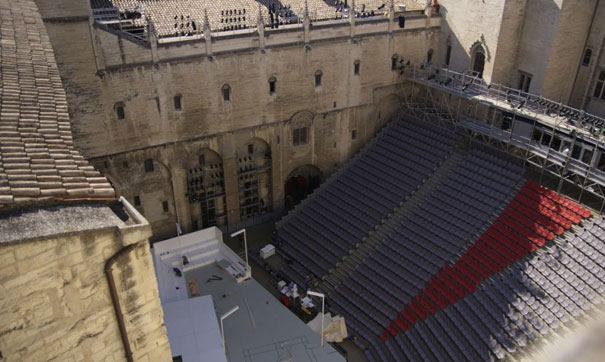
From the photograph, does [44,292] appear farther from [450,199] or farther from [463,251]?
[450,199]

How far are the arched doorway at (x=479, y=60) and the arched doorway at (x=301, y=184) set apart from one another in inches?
494

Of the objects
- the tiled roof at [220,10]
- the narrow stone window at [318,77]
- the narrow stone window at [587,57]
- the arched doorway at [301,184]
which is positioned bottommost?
the arched doorway at [301,184]

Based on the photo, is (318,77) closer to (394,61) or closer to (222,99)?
(394,61)

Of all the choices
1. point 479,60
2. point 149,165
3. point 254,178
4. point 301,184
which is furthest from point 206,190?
point 479,60

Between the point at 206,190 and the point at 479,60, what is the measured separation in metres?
19.2

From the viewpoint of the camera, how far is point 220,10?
109 ft

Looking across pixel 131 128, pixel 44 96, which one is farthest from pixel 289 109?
pixel 44 96

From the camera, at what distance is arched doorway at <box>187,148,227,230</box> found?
32281mm

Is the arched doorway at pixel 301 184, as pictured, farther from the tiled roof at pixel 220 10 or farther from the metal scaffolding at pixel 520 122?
the tiled roof at pixel 220 10

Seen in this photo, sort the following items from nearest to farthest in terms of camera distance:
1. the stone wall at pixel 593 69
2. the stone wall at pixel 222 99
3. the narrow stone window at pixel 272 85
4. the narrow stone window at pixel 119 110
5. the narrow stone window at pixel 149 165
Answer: the stone wall at pixel 222 99 → the narrow stone window at pixel 119 110 → the stone wall at pixel 593 69 → the narrow stone window at pixel 149 165 → the narrow stone window at pixel 272 85

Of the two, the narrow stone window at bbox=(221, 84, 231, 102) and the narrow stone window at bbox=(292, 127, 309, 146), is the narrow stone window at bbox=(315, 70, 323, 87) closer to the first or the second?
the narrow stone window at bbox=(292, 127, 309, 146)

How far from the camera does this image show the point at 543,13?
29.4m

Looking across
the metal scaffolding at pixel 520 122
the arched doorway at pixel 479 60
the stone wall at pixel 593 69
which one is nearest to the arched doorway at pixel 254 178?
the metal scaffolding at pixel 520 122

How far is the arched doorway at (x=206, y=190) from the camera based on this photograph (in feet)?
106
